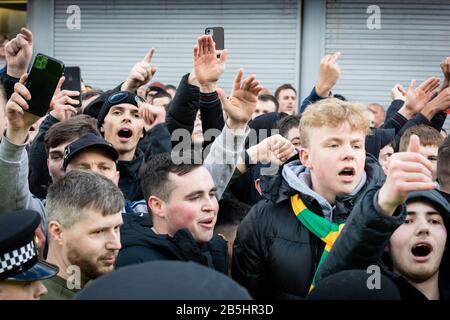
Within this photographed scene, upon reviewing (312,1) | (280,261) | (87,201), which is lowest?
(280,261)

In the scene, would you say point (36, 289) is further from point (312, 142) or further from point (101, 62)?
point (101, 62)

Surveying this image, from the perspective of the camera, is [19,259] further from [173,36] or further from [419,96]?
[173,36]

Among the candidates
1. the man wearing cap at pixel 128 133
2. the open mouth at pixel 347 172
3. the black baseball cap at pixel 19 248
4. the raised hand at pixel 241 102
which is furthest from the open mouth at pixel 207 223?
the man wearing cap at pixel 128 133

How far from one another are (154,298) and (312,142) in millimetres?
2402

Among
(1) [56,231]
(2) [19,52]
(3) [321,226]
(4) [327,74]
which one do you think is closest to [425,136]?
(4) [327,74]

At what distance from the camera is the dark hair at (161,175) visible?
3.96m

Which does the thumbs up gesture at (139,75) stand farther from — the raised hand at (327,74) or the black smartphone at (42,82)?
the black smartphone at (42,82)

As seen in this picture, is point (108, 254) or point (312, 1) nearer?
point (108, 254)

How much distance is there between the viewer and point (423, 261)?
3.51 m

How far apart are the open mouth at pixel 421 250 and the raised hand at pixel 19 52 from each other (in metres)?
2.27

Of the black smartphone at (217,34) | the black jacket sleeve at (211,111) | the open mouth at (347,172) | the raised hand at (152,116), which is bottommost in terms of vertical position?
the open mouth at (347,172)

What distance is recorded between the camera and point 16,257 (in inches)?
108

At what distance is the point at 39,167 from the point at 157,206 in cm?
138

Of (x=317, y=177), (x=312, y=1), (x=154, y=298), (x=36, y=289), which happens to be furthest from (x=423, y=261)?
(x=312, y=1)
